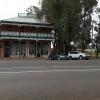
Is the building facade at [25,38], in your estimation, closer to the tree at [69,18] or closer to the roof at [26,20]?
the roof at [26,20]

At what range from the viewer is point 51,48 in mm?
69625

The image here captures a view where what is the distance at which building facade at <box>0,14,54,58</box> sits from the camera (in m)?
62.0

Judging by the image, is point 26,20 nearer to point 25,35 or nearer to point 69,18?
point 25,35

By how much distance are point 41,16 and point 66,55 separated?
13.3 metres

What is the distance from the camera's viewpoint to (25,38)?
62156mm

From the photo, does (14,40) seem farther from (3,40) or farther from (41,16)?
(41,16)

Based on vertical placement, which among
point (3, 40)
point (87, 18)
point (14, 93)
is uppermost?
point (87, 18)

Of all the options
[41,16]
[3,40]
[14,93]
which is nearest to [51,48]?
[41,16]

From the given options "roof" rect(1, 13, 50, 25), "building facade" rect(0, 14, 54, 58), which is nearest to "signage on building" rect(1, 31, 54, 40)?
"building facade" rect(0, 14, 54, 58)

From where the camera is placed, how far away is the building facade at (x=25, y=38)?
62.0 meters

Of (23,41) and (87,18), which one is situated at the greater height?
(87,18)

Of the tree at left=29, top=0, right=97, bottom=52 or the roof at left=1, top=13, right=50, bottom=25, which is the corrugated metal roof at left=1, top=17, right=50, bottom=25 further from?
the tree at left=29, top=0, right=97, bottom=52

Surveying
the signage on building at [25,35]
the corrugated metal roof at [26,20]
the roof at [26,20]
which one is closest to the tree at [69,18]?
the roof at [26,20]

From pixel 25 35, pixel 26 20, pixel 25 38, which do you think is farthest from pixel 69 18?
pixel 25 38
